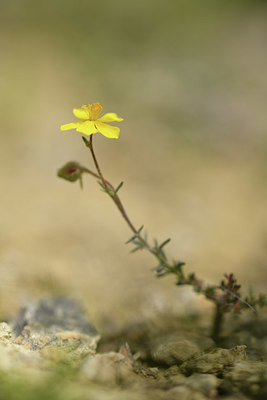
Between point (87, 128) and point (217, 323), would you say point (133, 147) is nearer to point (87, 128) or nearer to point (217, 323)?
point (217, 323)

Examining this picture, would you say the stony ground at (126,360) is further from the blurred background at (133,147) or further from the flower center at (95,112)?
the flower center at (95,112)

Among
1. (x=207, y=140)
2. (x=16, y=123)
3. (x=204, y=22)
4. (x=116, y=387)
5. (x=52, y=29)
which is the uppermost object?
(x=204, y=22)

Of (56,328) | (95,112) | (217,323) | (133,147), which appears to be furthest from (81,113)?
(133,147)

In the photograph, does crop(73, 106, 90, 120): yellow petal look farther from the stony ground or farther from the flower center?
the stony ground

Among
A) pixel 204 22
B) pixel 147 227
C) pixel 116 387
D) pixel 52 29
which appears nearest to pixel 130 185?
pixel 147 227

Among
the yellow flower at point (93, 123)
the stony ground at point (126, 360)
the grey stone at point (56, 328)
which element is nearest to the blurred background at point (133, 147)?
the grey stone at point (56, 328)

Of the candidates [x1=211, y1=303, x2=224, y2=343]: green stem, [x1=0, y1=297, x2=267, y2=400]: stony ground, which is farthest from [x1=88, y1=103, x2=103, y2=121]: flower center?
[x1=211, y1=303, x2=224, y2=343]: green stem

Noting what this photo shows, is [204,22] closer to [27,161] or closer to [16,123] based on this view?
[16,123]
